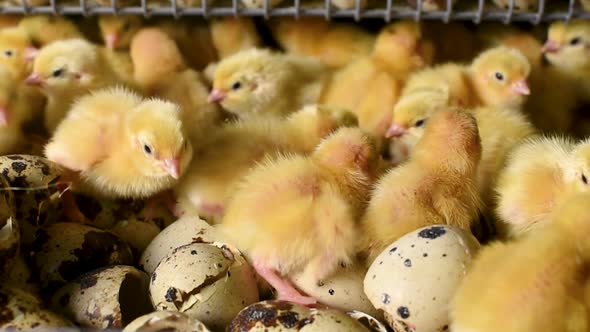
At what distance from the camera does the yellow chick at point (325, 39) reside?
2.15 m

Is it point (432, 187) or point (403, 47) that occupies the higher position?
point (403, 47)

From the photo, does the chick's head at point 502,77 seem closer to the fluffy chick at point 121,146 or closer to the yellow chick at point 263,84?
the yellow chick at point 263,84

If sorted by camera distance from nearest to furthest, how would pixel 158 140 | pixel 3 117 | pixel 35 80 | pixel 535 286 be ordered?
pixel 535 286 → pixel 158 140 → pixel 3 117 → pixel 35 80

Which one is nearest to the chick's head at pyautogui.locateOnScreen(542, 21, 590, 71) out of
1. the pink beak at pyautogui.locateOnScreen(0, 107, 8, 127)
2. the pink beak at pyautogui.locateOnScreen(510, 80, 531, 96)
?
the pink beak at pyautogui.locateOnScreen(510, 80, 531, 96)

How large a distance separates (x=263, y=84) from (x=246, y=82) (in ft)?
0.14

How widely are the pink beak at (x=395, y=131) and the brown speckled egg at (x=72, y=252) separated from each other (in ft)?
2.07

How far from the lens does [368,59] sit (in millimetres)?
2018

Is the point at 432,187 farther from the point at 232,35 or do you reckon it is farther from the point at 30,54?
the point at 30,54

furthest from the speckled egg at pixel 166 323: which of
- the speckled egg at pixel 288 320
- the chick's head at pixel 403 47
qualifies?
the chick's head at pixel 403 47

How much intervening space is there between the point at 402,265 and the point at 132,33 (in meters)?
1.19

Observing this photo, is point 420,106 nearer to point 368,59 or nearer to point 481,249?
point 368,59

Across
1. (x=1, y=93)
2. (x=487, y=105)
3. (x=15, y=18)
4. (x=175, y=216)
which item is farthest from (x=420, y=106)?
(x=15, y=18)

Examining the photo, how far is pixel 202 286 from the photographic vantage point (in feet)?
4.25

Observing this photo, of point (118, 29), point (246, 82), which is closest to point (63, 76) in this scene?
point (118, 29)
